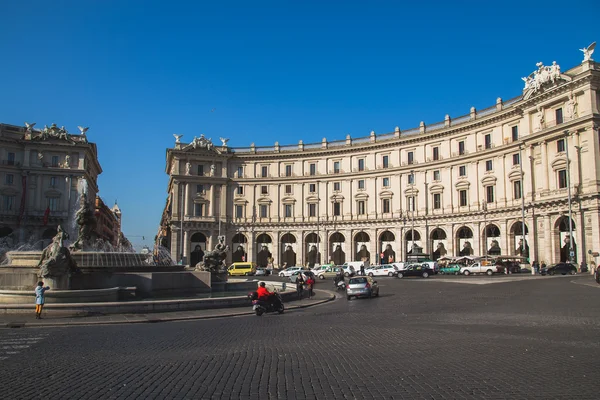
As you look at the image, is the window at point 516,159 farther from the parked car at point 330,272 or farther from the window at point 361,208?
the parked car at point 330,272

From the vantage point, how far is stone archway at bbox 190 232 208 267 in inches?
3243

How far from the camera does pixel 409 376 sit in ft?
27.5

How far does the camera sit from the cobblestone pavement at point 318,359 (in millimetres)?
7512

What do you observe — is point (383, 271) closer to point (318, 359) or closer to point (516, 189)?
point (516, 189)

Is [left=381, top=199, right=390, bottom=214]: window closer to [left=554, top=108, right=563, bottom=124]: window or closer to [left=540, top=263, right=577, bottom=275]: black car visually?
[left=554, top=108, right=563, bottom=124]: window

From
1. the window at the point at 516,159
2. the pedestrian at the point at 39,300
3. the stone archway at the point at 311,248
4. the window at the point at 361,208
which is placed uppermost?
the window at the point at 516,159

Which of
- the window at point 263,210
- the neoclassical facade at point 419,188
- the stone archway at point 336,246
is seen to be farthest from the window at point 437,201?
the window at point 263,210

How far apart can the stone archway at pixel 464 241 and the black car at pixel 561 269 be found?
1997cm

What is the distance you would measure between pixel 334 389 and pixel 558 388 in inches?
134

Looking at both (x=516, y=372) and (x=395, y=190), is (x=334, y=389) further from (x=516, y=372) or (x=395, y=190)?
(x=395, y=190)

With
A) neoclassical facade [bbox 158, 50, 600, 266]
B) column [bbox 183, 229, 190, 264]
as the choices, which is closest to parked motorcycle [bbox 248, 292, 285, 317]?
neoclassical facade [bbox 158, 50, 600, 266]

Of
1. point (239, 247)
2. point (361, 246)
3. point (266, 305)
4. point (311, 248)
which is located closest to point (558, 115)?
point (361, 246)

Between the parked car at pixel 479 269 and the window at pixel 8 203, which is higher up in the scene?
the window at pixel 8 203

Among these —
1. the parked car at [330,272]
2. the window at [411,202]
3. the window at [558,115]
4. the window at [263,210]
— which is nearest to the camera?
the window at [558,115]
